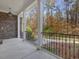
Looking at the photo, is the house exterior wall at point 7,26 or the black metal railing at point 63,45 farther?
the house exterior wall at point 7,26

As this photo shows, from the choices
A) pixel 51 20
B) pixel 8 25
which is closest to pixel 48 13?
pixel 51 20

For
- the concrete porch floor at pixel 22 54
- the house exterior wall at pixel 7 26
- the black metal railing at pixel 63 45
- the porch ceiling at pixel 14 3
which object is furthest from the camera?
the house exterior wall at pixel 7 26

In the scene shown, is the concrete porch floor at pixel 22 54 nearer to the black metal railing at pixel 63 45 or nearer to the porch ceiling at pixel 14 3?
the black metal railing at pixel 63 45

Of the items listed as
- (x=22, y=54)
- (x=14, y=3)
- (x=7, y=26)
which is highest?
(x=14, y=3)

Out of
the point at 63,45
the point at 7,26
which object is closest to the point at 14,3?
the point at 63,45

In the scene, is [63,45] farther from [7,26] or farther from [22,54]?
[7,26]

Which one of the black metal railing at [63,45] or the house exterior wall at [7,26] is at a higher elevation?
the house exterior wall at [7,26]

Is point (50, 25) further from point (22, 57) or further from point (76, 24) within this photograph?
point (22, 57)

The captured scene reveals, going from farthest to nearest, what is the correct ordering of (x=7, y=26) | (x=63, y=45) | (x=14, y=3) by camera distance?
(x=7, y=26), (x=14, y=3), (x=63, y=45)

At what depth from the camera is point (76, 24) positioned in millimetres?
8016

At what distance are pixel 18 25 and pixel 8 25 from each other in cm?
120

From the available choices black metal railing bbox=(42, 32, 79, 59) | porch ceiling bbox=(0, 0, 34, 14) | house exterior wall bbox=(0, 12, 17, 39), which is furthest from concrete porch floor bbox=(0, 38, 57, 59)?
house exterior wall bbox=(0, 12, 17, 39)

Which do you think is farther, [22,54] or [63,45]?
[63,45]

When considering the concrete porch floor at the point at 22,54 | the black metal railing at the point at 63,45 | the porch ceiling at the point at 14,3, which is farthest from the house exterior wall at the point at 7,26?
the concrete porch floor at the point at 22,54
